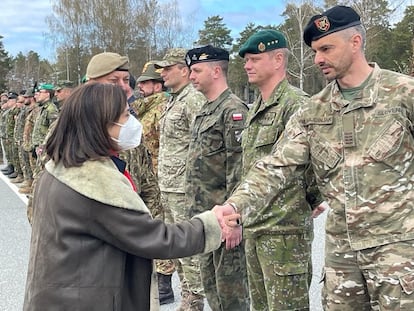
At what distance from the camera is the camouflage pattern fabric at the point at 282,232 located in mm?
3146

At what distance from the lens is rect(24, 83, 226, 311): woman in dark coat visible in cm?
212

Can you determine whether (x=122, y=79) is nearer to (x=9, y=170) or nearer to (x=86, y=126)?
(x=86, y=126)

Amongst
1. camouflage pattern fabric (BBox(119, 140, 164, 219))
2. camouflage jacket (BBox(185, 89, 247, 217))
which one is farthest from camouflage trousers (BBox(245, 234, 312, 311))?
camouflage pattern fabric (BBox(119, 140, 164, 219))

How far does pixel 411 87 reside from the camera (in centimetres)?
239

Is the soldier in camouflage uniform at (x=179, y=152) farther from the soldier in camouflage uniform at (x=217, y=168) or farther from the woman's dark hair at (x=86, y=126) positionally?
the woman's dark hair at (x=86, y=126)

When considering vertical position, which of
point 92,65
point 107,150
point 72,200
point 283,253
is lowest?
point 283,253

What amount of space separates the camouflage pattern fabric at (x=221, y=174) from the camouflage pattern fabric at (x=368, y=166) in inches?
44.6

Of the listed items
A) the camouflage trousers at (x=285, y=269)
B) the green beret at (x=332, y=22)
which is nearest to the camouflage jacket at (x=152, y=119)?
the camouflage trousers at (x=285, y=269)

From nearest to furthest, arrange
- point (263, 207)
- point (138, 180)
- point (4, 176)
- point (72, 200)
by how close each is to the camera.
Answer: point (72, 200)
point (263, 207)
point (138, 180)
point (4, 176)

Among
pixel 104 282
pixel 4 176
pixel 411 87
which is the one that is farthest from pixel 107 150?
pixel 4 176

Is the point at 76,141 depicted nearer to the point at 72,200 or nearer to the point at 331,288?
the point at 72,200

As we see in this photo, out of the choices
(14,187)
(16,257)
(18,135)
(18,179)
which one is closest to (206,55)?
(16,257)

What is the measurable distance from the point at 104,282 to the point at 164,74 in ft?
10.1

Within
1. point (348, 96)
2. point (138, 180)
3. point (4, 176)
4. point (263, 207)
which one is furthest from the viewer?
point (4, 176)
